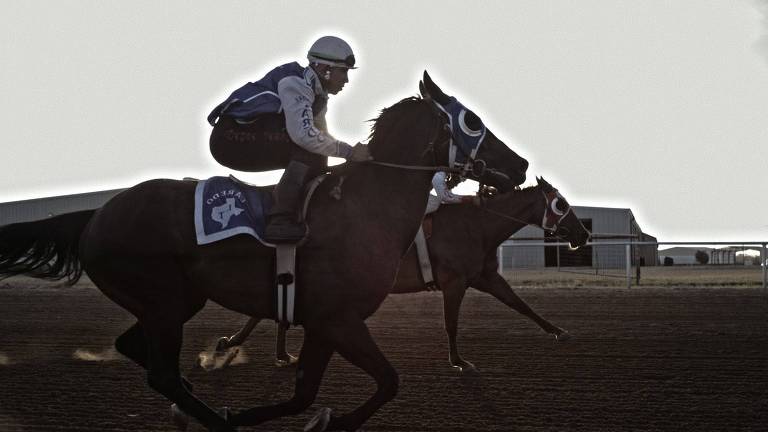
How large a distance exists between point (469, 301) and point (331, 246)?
1191 centimetres

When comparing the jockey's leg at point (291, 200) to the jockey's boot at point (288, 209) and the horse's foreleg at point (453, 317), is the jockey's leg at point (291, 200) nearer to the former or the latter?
the jockey's boot at point (288, 209)

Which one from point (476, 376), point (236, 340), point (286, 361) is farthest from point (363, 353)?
point (236, 340)

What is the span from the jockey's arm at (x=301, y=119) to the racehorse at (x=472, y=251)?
11.5ft

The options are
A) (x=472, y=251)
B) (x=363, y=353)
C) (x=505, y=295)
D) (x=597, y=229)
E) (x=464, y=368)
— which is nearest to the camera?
(x=363, y=353)

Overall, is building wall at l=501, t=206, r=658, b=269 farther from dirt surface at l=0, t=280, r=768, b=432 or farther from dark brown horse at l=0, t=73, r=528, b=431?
dark brown horse at l=0, t=73, r=528, b=431

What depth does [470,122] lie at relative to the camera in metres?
5.00

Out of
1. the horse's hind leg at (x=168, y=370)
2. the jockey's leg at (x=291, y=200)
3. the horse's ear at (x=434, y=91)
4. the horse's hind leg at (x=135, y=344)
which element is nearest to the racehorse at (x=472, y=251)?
the horse's hind leg at (x=135, y=344)

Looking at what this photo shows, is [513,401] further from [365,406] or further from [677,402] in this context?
[365,406]

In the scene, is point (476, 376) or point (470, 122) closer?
point (470, 122)

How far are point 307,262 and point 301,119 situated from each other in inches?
32.4

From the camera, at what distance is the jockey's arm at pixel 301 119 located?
436 cm

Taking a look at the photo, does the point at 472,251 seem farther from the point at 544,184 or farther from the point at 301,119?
the point at 301,119

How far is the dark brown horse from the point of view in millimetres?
4250

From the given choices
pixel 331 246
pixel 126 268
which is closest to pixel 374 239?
pixel 331 246
